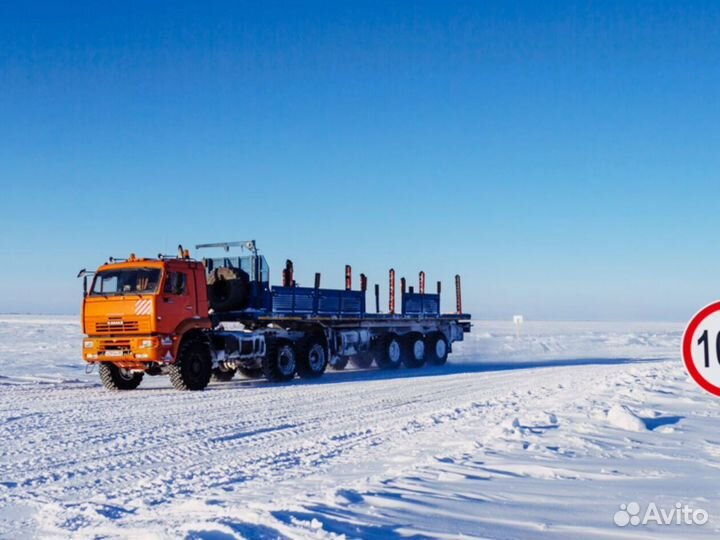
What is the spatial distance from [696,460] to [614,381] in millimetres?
9595

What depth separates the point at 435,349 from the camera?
88.3 ft

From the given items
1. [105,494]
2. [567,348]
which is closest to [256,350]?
[105,494]

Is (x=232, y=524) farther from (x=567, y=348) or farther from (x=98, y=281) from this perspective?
(x=567, y=348)

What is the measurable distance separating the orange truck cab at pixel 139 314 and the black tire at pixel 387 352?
27.6 ft

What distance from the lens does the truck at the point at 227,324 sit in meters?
16.5

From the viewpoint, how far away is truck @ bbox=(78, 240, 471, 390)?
1653 cm

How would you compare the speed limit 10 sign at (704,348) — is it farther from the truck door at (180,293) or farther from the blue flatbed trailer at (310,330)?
the blue flatbed trailer at (310,330)

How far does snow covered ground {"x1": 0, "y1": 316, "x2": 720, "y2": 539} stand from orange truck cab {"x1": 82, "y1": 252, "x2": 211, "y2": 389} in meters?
0.93

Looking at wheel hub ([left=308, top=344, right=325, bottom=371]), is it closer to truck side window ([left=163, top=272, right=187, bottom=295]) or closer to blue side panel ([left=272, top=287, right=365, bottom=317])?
blue side panel ([left=272, top=287, right=365, bottom=317])

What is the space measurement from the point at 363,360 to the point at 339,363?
1477 millimetres

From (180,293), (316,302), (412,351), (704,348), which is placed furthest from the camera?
(412,351)

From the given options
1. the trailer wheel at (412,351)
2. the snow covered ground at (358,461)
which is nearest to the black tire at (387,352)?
the trailer wheel at (412,351)

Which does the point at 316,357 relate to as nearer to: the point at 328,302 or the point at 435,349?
the point at 328,302

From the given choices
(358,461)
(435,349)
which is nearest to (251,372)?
(435,349)
